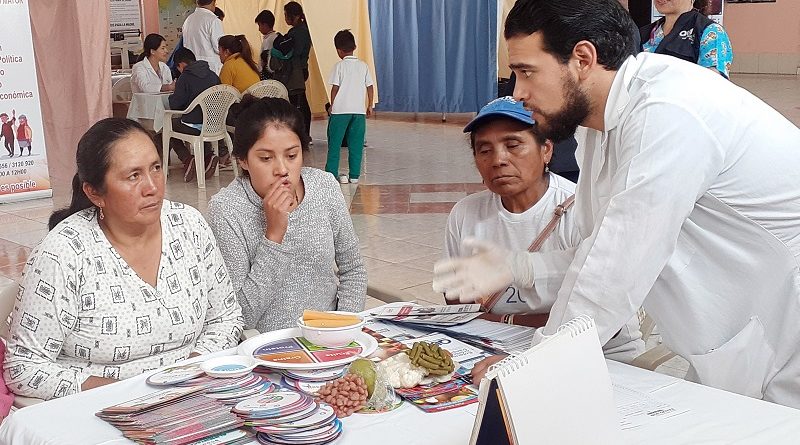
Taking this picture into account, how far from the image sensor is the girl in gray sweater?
8.75 ft

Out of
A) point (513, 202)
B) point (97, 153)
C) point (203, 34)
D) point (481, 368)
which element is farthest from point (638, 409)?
point (203, 34)

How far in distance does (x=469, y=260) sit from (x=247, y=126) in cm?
100

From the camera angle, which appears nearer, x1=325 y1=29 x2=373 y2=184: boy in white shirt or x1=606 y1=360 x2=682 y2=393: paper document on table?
x1=606 y1=360 x2=682 y2=393: paper document on table

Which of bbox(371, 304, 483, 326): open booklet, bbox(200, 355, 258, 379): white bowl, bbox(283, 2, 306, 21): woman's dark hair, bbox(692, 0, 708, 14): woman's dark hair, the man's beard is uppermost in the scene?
bbox(283, 2, 306, 21): woman's dark hair


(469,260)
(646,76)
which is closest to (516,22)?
(646,76)

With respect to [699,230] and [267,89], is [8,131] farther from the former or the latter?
[699,230]

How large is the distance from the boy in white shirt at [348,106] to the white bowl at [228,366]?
661 centimetres

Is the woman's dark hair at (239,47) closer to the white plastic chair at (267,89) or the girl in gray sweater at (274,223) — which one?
the white plastic chair at (267,89)

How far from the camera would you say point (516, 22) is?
1.89 meters

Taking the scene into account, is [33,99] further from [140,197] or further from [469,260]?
[469,260]

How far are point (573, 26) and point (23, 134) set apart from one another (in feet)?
23.4

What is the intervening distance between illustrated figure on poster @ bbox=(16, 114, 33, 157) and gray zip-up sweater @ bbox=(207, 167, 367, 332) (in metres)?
5.87

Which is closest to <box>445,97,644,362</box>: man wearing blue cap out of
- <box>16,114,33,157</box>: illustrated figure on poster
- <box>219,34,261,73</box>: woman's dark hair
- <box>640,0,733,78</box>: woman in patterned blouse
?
<box>640,0,733,78</box>: woman in patterned blouse

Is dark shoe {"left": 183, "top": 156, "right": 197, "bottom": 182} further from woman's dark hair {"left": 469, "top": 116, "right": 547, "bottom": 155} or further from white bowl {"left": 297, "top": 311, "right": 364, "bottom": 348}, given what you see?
white bowl {"left": 297, "top": 311, "right": 364, "bottom": 348}
